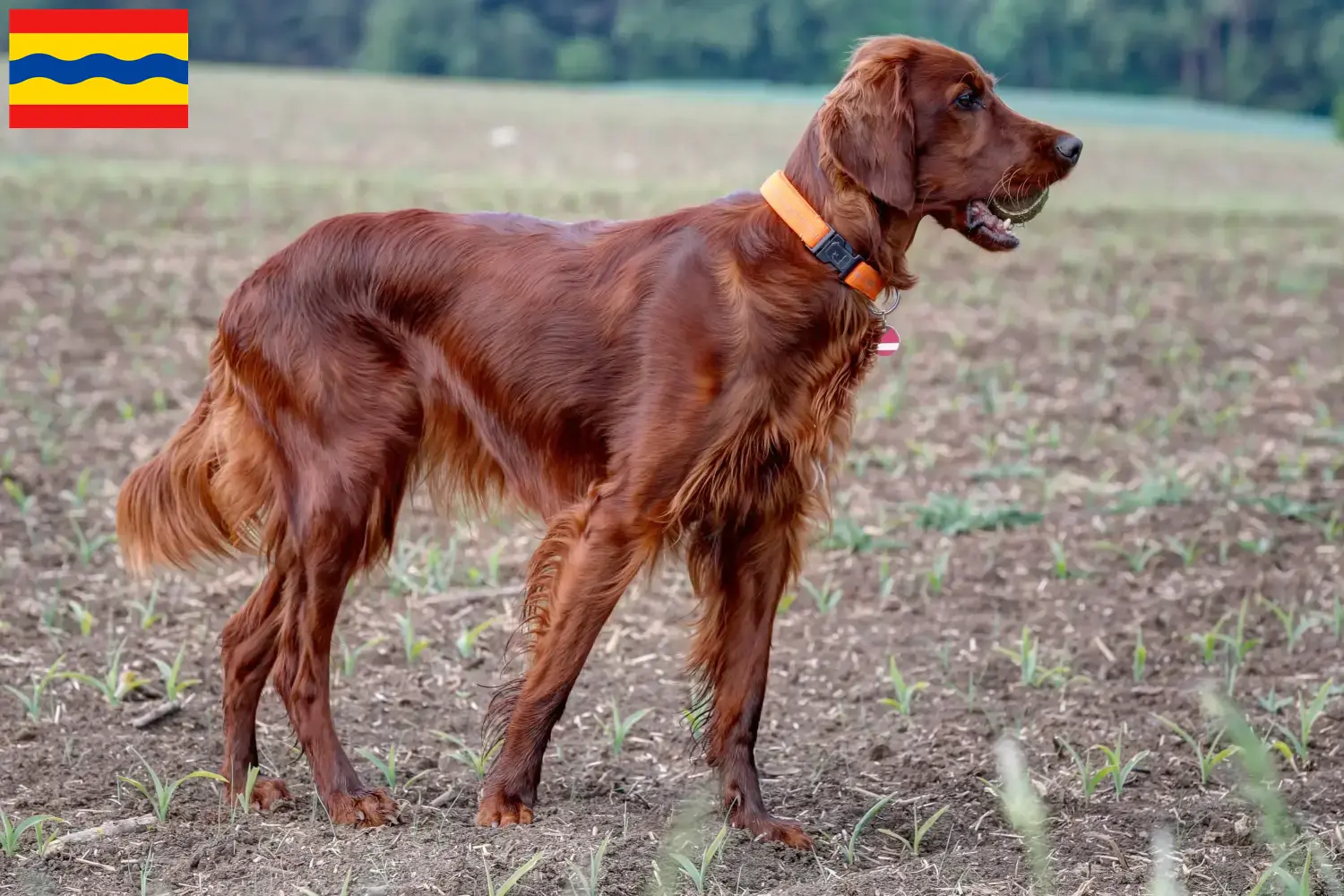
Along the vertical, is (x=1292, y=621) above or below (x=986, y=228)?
below

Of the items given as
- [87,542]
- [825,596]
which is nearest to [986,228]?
[825,596]

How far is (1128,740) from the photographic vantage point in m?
3.69

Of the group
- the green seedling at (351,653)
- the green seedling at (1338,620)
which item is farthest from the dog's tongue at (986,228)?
the green seedling at (351,653)

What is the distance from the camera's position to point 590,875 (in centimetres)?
274

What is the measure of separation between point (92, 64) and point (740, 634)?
10.5 m

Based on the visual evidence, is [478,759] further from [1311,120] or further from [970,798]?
[1311,120]

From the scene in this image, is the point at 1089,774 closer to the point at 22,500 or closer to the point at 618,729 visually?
the point at 618,729

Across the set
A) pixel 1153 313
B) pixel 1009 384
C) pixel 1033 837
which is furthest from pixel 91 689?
pixel 1153 313

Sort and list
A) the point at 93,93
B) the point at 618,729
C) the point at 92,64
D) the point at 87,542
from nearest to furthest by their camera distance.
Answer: the point at 618,729 → the point at 87,542 → the point at 92,64 → the point at 93,93

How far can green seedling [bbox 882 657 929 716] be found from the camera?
381cm

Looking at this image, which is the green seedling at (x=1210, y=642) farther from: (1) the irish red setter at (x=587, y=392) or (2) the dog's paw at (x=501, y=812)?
(2) the dog's paw at (x=501, y=812)

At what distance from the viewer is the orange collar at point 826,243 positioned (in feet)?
9.83

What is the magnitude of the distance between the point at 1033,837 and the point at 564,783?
6.81ft

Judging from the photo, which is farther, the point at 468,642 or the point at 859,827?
the point at 468,642
